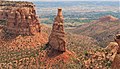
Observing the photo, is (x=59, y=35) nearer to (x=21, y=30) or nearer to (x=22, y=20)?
(x=22, y=20)

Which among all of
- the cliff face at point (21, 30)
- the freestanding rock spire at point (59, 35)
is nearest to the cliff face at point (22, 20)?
the cliff face at point (21, 30)

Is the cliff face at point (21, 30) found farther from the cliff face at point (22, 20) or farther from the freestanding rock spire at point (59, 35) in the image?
the freestanding rock spire at point (59, 35)

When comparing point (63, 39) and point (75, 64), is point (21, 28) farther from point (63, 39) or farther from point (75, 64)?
point (75, 64)

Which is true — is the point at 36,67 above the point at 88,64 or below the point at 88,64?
below

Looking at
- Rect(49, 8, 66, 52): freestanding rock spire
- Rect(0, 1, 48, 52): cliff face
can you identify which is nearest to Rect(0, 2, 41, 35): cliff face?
Rect(0, 1, 48, 52): cliff face

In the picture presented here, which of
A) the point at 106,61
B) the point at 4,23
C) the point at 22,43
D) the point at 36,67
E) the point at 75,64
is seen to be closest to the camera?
the point at 106,61

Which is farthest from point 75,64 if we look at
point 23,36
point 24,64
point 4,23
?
point 4,23

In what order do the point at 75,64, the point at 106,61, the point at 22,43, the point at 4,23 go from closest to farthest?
the point at 106,61 → the point at 75,64 → the point at 22,43 → the point at 4,23

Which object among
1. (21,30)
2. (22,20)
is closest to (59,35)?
(22,20)
